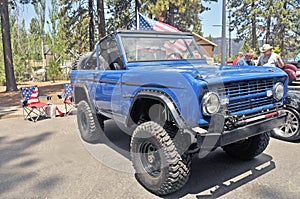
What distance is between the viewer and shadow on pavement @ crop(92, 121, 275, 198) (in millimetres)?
3098

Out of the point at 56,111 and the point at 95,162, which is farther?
the point at 56,111

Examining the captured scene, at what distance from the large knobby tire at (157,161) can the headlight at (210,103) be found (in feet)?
1.87

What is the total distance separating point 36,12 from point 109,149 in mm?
24559

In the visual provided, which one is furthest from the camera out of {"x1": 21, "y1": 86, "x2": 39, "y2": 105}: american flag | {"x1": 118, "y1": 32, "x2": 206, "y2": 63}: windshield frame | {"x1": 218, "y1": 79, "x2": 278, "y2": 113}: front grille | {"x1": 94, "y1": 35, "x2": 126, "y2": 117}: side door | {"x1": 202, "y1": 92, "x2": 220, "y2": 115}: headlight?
{"x1": 21, "y1": 86, "x2": 39, "y2": 105}: american flag

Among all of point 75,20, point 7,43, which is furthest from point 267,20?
point 7,43

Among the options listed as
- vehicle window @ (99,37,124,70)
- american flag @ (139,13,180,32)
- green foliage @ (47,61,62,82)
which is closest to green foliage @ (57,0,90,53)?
green foliage @ (47,61,62,82)

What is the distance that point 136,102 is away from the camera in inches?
128

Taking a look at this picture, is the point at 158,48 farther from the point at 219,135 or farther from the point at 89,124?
the point at 219,135

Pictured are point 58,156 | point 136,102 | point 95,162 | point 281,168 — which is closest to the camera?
point 136,102

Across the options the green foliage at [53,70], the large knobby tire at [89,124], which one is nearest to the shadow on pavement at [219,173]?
the large knobby tire at [89,124]

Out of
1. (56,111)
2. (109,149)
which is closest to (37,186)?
(109,149)

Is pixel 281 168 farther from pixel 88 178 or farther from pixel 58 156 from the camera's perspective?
pixel 58 156

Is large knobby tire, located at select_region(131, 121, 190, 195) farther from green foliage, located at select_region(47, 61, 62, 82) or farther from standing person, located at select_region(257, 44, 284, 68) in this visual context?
green foliage, located at select_region(47, 61, 62, 82)

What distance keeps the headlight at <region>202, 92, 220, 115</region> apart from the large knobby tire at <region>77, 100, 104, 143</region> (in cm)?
273
